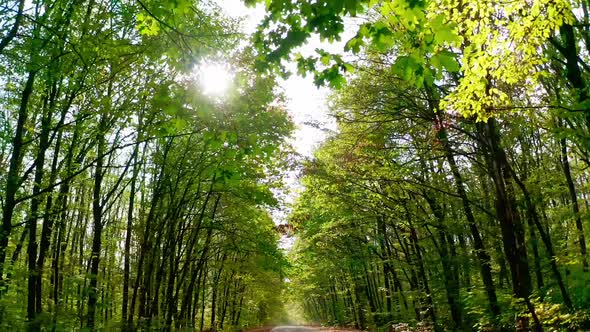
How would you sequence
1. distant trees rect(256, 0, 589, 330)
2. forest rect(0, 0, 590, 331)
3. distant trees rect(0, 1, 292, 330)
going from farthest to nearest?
distant trees rect(0, 1, 292, 330)
forest rect(0, 0, 590, 331)
distant trees rect(256, 0, 589, 330)

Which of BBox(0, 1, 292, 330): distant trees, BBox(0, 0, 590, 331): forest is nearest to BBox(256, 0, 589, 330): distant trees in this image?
BBox(0, 0, 590, 331): forest

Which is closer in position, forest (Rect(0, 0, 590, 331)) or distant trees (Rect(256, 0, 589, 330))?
distant trees (Rect(256, 0, 589, 330))

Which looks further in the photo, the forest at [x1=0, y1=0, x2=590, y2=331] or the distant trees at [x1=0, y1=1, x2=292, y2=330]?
the distant trees at [x1=0, y1=1, x2=292, y2=330]

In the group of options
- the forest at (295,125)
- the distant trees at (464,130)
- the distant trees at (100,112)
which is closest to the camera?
the distant trees at (464,130)

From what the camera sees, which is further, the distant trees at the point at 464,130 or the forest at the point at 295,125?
the forest at the point at 295,125

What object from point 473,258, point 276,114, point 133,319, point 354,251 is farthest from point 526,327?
point 354,251

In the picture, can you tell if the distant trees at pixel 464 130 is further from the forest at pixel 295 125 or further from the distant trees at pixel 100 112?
the distant trees at pixel 100 112

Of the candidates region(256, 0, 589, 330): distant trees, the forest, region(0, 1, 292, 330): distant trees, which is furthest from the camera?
region(0, 1, 292, 330): distant trees

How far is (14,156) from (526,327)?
1188 cm

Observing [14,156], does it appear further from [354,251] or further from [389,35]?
[354,251]

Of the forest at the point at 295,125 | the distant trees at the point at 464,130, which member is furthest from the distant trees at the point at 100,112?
the distant trees at the point at 464,130

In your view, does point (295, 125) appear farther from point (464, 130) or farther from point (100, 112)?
point (100, 112)

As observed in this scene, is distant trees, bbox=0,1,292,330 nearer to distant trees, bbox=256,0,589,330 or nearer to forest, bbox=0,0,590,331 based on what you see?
forest, bbox=0,0,590,331

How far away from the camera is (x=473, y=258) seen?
14.9m
